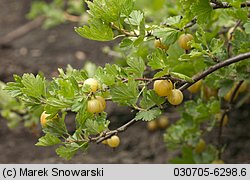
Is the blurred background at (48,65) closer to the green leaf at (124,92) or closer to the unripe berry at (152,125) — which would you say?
the unripe berry at (152,125)

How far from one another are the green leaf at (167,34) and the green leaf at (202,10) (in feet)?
0.20

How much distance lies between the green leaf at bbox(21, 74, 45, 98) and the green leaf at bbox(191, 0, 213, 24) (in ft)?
1.11

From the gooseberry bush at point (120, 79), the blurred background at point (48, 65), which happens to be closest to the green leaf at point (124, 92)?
the gooseberry bush at point (120, 79)

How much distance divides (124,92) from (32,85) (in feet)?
0.60

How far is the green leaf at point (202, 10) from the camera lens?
96cm

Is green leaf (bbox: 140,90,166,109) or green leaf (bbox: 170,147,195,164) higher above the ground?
green leaf (bbox: 170,147,195,164)

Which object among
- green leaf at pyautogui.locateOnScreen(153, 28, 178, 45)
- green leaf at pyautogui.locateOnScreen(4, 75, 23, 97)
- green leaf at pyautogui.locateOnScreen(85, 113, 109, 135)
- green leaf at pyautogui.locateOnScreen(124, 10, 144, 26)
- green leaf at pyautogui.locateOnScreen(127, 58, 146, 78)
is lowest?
green leaf at pyautogui.locateOnScreen(85, 113, 109, 135)

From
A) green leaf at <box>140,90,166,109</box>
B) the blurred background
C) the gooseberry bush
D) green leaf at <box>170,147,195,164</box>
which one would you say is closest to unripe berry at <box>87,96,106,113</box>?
the gooseberry bush

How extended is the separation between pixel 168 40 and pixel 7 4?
8.89 ft

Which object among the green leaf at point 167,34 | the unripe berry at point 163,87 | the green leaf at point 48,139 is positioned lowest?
the green leaf at point 48,139

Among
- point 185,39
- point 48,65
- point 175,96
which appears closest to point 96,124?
point 175,96

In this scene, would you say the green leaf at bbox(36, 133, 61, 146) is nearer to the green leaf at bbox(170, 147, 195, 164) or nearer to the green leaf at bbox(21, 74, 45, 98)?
the green leaf at bbox(21, 74, 45, 98)

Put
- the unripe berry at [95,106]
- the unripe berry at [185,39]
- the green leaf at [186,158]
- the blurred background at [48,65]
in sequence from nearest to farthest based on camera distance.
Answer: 1. the unripe berry at [95,106]
2. the unripe berry at [185,39]
3. the green leaf at [186,158]
4. the blurred background at [48,65]

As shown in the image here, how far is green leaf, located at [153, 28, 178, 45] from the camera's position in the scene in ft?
3.28
